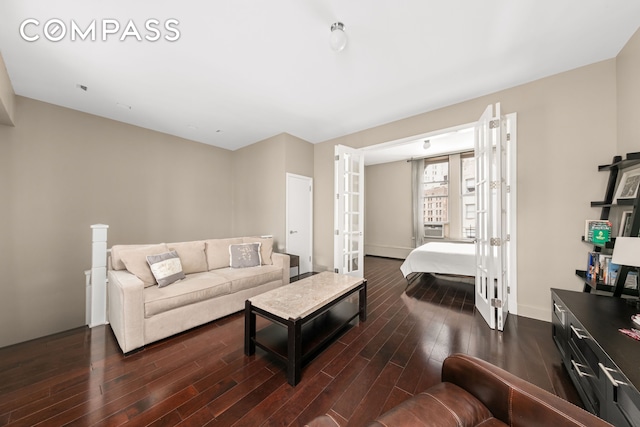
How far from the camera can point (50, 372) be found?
174 cm

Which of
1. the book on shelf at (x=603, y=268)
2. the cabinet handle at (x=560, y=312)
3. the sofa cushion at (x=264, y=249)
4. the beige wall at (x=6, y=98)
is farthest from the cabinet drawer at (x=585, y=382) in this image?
the beige wall at (x=6, y=98)

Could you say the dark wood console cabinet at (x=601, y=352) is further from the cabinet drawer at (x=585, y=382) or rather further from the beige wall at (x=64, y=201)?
the beige wall at (x=64, y=201)

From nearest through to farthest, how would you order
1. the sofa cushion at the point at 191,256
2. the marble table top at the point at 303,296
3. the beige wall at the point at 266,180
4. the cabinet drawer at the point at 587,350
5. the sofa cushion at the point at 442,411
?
the sofa cushion at the point at 442,411
the cabinet drawer at the point at 587,350
the marble table top at the point at 303,296
the sofa cushion at the point at 191,256
the beige wall at the point at 266,180

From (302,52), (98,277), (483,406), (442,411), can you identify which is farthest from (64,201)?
(483,406)

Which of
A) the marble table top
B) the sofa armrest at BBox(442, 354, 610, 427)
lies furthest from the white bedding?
the sofa armrest at BBox(442, 354, 610, 427)

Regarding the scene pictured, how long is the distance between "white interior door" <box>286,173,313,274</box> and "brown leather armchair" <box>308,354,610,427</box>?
347cm

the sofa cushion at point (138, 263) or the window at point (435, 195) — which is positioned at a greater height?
the window at point (435, 195)

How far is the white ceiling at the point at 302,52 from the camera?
67.3 inches

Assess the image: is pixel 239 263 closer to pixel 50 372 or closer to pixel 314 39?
pixel 50 372

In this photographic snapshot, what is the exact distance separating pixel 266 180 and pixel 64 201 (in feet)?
9.66

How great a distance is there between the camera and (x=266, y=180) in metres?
4.50

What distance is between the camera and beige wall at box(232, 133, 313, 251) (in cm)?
425

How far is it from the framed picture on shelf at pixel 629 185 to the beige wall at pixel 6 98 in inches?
238

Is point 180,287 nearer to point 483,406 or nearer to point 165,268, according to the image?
point 165,268
